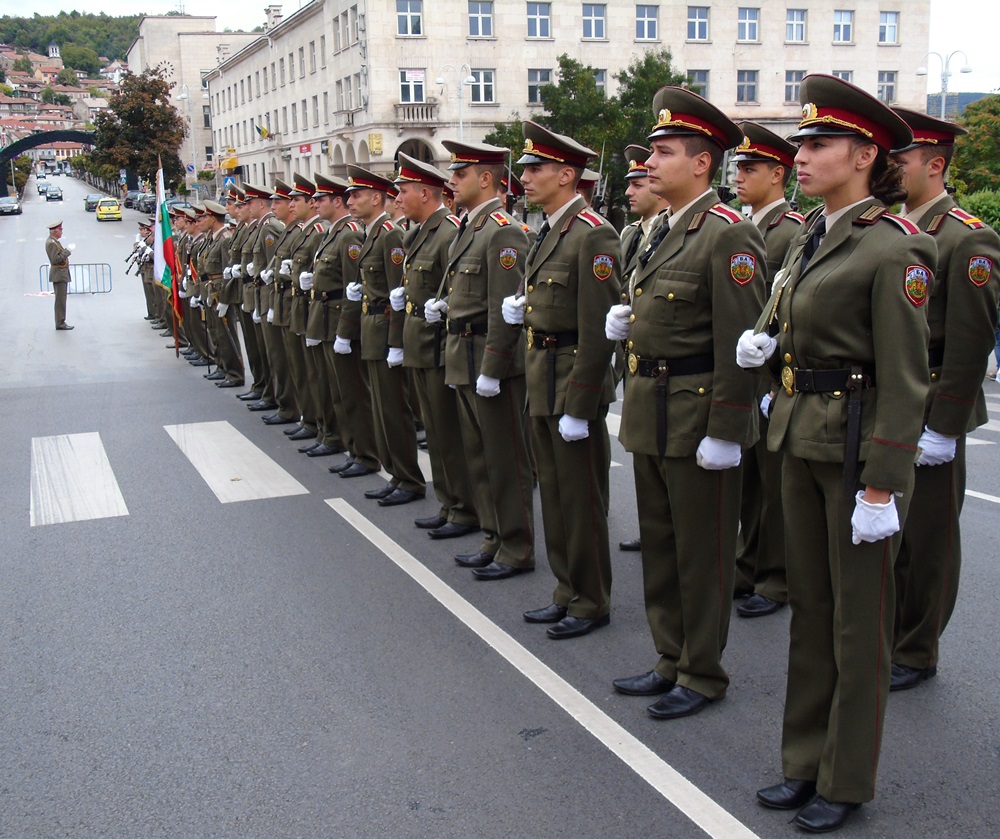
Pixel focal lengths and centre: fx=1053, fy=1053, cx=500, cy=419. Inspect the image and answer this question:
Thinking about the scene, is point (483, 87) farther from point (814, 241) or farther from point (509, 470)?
point (814, 241)

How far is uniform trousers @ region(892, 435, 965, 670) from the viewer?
14.4 ft

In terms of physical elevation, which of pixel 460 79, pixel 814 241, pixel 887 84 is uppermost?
pixel 887 84

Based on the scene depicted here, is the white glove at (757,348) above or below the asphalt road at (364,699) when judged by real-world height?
above

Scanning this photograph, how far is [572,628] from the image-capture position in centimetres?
509

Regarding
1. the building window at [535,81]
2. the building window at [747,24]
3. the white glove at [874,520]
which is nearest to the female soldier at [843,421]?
the white glove at [874,520]

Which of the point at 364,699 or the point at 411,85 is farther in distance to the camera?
the point at 411,85

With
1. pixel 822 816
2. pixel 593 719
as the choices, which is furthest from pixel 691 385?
pixel 822 816

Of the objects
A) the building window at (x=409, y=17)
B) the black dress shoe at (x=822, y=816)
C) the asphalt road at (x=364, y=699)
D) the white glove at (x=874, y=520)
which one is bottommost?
the asphalt road at (x=364, y=699)

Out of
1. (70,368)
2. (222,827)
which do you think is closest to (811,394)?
(222,827)

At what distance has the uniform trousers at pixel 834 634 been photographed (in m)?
3.35

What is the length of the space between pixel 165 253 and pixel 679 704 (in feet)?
41.4

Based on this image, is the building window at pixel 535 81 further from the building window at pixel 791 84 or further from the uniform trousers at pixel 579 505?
the uniform trousers at pixel 579 505

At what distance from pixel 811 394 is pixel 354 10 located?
55643 millimetres

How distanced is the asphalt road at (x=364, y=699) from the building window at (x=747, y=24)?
5439 cm
